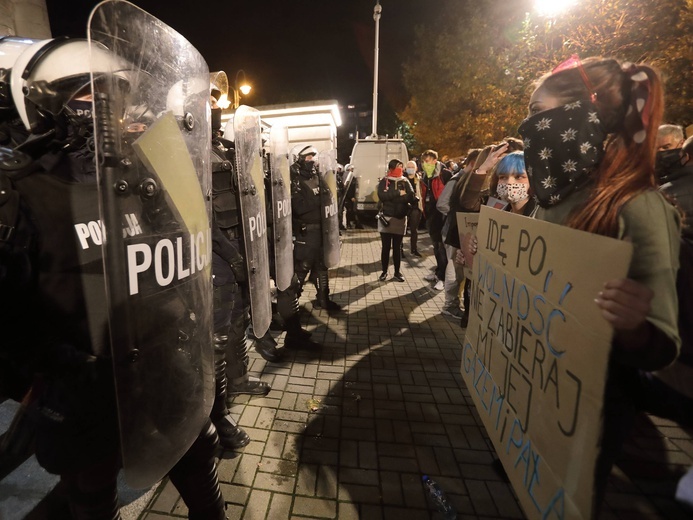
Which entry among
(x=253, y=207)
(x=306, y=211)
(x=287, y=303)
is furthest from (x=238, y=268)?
(x=306, y=211)

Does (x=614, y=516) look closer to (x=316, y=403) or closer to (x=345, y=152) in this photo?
(x=316, y=403)

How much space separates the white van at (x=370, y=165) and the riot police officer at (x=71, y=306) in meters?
11.9

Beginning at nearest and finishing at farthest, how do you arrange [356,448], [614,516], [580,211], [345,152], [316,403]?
[580,211]
[614,516]
[356,448]
[316,403]
[345,152]

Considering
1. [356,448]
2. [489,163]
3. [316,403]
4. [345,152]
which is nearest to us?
[356,448]

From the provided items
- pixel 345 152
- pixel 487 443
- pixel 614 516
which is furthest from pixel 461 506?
pixel 345 152

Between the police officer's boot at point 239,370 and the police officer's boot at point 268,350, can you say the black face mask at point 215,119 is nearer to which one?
the police officer's boot at point 239,370

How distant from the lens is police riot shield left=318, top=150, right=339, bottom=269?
14.8 ft

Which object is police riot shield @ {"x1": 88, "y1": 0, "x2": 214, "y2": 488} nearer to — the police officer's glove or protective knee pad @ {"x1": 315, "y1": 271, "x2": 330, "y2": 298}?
the police officer's glove

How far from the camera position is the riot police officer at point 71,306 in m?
1.09

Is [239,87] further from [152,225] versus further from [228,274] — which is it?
[152,225]

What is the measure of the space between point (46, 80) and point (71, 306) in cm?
85

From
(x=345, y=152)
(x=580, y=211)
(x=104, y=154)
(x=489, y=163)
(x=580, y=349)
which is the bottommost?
(x=580, y=349)

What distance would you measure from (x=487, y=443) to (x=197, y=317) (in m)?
2.36

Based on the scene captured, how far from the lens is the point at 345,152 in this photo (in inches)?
1997
